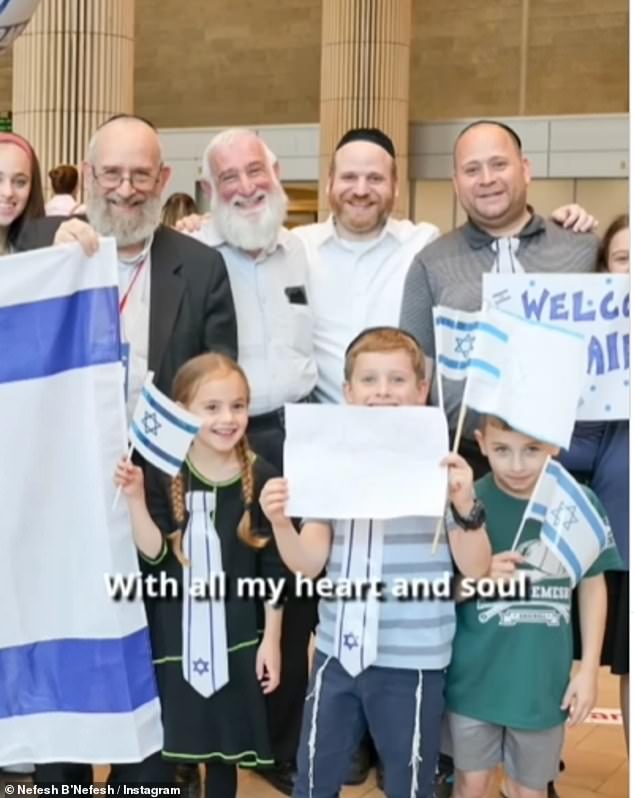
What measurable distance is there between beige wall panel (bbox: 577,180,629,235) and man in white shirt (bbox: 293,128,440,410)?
1287cm

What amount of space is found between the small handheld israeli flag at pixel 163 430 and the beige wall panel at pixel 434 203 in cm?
1505

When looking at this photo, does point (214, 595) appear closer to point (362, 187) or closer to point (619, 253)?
point (362, 187)

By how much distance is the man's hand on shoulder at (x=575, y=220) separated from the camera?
4.13 meters

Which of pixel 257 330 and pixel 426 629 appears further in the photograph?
pixel 257 330

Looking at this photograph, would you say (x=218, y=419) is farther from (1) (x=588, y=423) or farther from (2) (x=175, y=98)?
(2) (x=175, y=98)

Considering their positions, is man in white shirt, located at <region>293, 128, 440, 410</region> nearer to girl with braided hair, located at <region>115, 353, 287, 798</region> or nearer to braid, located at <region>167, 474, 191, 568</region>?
girl with braided hair, located at <region>115, 353, 287, 798</region>

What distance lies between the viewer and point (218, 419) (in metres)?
3.55

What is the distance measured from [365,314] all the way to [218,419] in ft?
3.38

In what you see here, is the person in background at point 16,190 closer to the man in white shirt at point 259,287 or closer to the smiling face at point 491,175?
the man in white shirt at point 259,287

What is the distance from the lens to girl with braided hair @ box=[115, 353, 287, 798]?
11.9ft

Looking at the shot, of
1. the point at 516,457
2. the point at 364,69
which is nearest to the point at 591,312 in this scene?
the point at 516,457

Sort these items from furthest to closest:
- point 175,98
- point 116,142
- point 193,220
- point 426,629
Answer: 1. point 175,98
2. point 193,220
3. point 116,142
4. point 426,629

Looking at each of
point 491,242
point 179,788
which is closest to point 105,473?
point 179,788

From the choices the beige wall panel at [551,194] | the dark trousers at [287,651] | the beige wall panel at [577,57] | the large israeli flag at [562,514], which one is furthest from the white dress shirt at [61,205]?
the beige wall panel at [577,57]
